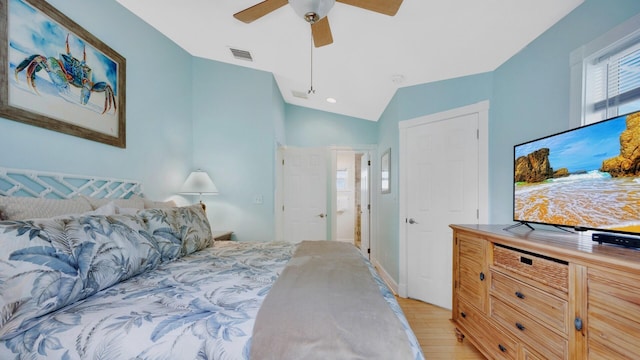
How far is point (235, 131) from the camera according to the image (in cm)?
324

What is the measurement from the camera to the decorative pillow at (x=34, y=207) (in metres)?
1.18

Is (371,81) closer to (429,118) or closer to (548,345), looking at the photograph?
(429,118)

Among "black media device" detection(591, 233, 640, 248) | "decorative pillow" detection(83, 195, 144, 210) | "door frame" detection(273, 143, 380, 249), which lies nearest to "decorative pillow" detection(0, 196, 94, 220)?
"decorative pillow" detection(83, 195, 144, 210)

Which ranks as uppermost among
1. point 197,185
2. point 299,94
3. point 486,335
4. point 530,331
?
point 299,94

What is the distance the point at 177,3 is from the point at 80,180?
1650 mm

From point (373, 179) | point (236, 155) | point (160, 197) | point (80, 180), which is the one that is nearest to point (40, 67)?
point (80, 180)

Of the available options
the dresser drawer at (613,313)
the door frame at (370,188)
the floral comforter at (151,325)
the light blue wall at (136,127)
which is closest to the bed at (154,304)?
the floral comforter at (151,325)

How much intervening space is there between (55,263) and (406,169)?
2.79m

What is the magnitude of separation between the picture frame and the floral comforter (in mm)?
2391

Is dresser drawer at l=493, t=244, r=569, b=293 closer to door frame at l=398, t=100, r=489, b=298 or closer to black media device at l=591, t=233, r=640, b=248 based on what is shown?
black media device at l=591, t=233, r=640, b=248

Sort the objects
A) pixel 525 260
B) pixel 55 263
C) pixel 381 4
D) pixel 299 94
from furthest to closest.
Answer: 1. pixel 299 94
2. pixel 381 4
3. pixel 525 260
4. pixel 55 263

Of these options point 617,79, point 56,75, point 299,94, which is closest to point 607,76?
point 617,79

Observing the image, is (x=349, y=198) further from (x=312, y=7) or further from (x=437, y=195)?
(x=312, y=7)

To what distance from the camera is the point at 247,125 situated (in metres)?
3.24
